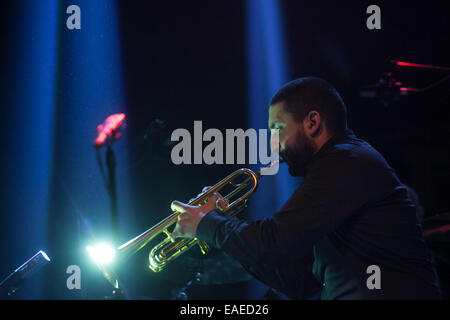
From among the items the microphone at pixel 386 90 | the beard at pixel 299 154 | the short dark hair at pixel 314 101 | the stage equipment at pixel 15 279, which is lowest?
the stage equipment at pixel 15 279

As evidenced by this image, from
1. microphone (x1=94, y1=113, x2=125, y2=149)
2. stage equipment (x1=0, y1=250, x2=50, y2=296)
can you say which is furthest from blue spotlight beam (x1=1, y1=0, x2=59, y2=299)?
microphone (x1=94, y1=113, x2=125, y2=149)

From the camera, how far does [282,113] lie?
1.93m

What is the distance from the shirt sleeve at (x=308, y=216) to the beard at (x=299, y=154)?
0.26m

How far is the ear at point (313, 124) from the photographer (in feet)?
6.19

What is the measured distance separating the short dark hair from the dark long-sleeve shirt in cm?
23

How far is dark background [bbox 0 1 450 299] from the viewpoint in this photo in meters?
4.23

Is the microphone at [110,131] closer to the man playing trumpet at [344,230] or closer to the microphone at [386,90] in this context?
the man playing trumpet at [344,230]

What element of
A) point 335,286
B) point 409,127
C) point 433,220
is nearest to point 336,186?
point 335,286

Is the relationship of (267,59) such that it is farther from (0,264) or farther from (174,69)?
(0,264)

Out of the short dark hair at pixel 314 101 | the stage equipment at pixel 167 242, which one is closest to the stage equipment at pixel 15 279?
the stage equipment at pixel 167 242

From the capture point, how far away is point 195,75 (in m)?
5.29

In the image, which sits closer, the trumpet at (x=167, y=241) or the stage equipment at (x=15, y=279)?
the trumpet at (x=167, y=241)

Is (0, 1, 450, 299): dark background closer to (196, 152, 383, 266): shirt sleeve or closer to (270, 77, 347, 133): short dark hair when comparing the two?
(270, 77, 347, 133): short dark hair

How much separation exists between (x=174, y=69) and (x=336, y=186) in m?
4.13
